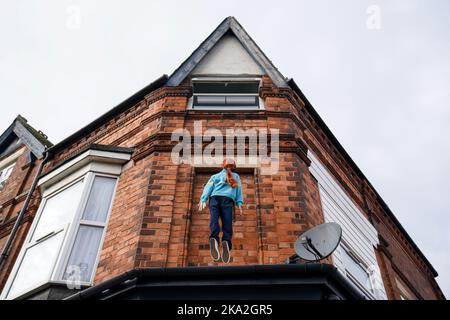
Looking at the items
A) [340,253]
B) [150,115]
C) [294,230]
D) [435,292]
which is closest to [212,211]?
[294,230]

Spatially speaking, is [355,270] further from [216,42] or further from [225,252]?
[216,42]

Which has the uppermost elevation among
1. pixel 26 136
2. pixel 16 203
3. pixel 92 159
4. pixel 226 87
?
pixel 26 136

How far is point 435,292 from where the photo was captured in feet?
45.0

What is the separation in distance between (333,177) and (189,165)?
342cm

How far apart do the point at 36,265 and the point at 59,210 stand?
115cm

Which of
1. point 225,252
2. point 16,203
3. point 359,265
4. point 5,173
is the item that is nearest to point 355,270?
point 359,265

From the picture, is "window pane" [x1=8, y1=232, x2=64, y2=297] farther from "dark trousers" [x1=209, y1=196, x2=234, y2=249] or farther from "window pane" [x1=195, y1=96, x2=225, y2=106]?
"window pane" [x1=195, y1=96, x2=225, y2=106]

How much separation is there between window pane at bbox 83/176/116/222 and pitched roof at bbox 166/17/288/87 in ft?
8.88

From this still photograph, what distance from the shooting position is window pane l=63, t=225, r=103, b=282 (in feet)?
22.7

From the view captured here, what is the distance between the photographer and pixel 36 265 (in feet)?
24.8

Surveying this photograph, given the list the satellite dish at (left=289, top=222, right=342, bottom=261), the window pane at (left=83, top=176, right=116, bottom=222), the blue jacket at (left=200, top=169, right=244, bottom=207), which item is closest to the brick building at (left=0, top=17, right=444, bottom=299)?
the window pane at (left=83, top=176, right=116, bottom=222)

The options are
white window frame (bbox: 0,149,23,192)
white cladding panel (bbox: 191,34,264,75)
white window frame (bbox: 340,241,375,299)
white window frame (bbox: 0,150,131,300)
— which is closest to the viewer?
white window frame (bbox: 0,150,131,300)

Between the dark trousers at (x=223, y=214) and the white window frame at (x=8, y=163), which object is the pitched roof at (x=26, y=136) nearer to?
the white window frame at (x=8, y=163)
